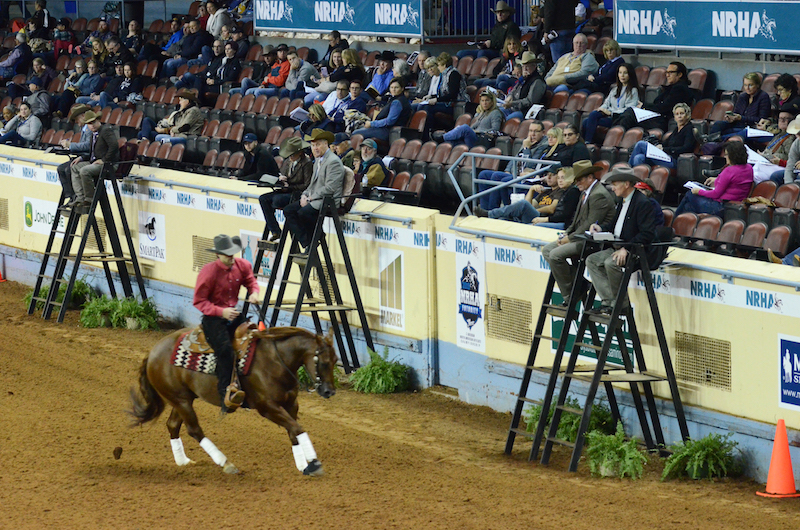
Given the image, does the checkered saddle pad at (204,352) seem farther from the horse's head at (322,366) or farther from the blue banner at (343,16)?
the blue banner at (343,16)

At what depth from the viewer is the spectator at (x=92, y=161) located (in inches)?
710

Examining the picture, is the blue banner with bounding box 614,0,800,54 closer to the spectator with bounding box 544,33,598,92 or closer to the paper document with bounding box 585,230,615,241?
the spectator with bounding box 544,33,598,92

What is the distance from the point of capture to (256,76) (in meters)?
24.5

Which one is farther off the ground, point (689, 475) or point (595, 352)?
point (595, 352)

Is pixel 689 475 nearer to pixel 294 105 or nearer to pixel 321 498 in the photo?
pixel 321 498

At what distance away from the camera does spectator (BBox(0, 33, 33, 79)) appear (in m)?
30.7

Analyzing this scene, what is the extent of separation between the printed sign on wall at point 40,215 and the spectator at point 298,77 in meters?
5.10

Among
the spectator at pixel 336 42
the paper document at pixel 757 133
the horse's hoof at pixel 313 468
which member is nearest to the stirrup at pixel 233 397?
the horse's hoof at pixel 313 468

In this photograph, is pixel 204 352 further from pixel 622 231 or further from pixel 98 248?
pixel 98 248

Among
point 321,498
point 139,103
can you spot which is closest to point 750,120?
point 321,498

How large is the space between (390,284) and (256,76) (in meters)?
11.1

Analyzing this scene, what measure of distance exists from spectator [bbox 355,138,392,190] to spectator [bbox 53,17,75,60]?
1659cm

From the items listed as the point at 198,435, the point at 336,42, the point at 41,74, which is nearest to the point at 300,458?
the point at 198,435

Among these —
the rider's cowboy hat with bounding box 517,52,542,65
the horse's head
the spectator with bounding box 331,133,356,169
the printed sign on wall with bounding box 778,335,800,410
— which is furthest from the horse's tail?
the rider's cowboy hat with bounding box 517,52,542,65
